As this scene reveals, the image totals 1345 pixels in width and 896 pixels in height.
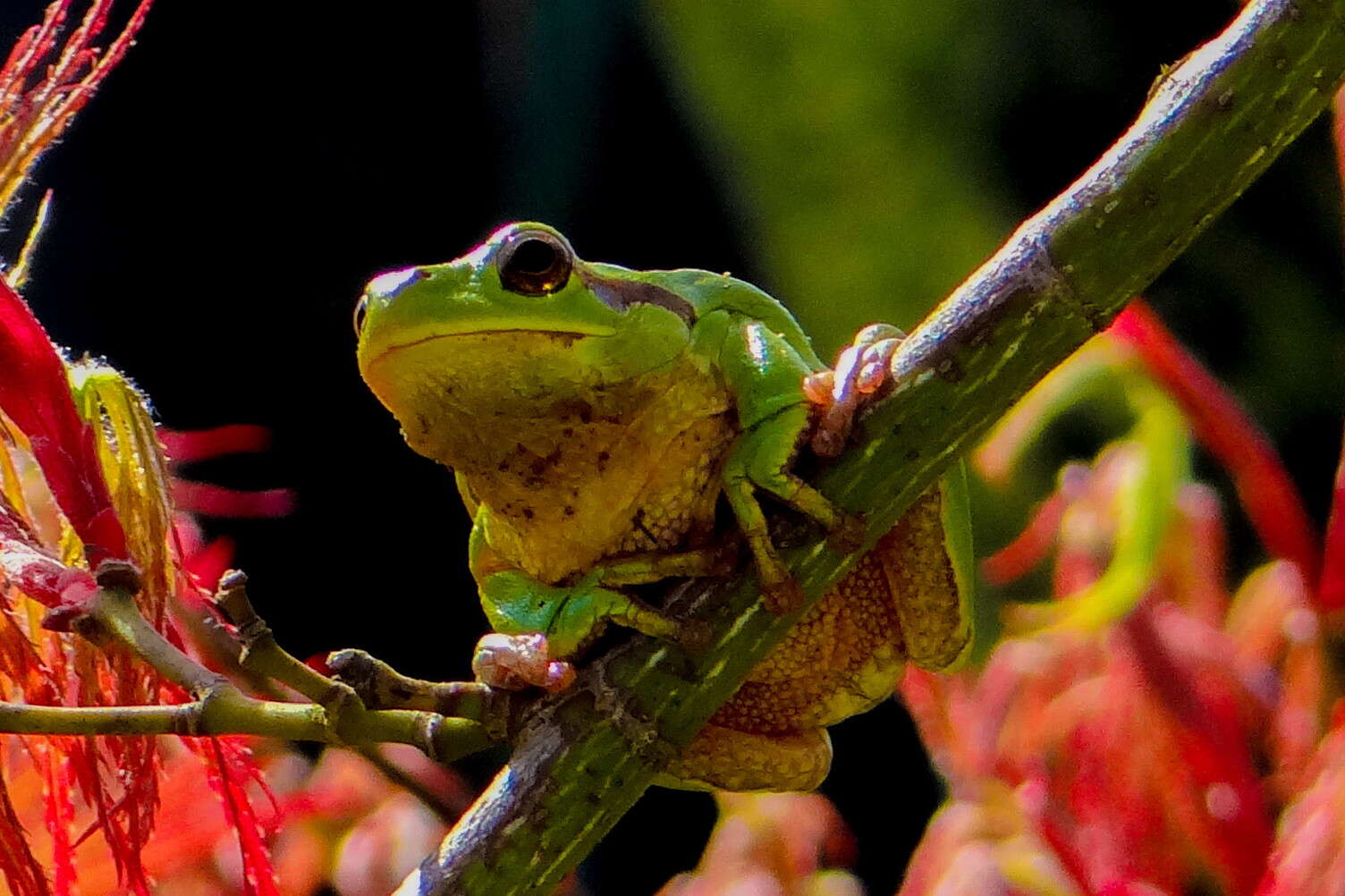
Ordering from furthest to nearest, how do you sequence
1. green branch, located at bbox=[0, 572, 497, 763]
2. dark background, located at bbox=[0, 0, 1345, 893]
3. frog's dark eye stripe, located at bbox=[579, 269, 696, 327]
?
1. dark background, located at bbox=[0, 0, 1345, 893]
2. frog's dark eye stripe, located at bbox=[579, 269, 696, 327]
3. green branch, located at bbox=[0, 572, 497, 763]

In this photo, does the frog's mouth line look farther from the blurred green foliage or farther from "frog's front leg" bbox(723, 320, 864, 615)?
the blurred green foliage

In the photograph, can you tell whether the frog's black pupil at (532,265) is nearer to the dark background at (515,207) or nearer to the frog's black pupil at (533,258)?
the frog's black pupil at (533,258)

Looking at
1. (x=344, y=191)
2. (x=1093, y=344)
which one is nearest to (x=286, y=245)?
(x=344, y=191)

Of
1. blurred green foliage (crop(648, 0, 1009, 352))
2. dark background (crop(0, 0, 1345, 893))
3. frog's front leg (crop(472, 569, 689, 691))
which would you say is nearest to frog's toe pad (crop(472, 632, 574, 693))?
frog's front leg (crop(472, 569, 689, 691))

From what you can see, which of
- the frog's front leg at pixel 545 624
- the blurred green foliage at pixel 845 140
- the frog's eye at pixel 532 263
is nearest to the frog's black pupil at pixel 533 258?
the frog's eye at pixel 532 263

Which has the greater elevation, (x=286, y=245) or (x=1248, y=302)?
(x=286, y=245)

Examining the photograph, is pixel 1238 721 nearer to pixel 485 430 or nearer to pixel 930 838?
pixel 930 838

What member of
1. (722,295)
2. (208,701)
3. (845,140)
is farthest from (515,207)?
(208,701)
